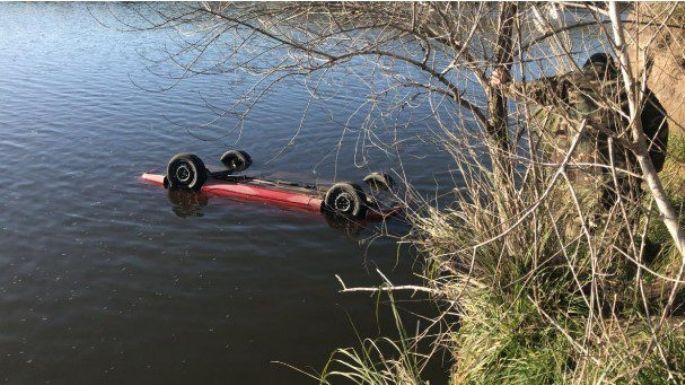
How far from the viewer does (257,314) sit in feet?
25.2

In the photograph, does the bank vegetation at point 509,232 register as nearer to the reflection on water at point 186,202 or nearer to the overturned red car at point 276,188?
the overturned red car at point 276,188

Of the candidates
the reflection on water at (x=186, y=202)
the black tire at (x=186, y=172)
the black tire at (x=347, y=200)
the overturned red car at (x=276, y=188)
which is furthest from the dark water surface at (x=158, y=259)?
the black tire at (x=186, y=172)

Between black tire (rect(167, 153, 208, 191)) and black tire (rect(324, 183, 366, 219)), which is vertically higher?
black tire (rect(167, 153, 208, 191))

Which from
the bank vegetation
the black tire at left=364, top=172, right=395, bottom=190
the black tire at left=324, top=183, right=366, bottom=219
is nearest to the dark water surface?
the black tire at left=324, top=183, right=366, bottom=219

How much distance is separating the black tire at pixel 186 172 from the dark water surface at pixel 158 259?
Answer: 453 mm

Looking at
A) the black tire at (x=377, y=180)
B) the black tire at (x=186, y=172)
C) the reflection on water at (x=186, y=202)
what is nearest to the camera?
the reflection on water at (x=186, y=202)

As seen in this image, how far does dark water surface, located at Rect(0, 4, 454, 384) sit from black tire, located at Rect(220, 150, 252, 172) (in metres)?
0.23

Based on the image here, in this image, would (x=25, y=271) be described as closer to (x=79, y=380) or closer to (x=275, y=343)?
(x=79, y=380)

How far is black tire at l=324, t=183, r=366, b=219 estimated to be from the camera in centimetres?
995

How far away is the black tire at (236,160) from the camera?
12.4 meters

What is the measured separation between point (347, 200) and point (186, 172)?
3237mm

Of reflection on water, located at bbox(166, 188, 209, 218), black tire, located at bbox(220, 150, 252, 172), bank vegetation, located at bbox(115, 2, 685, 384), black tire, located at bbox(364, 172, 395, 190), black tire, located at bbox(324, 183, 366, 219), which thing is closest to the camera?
bank vegetation, located at bbox(115, 2, 685, 384)

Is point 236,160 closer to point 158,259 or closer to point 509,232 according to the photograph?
point 158,259

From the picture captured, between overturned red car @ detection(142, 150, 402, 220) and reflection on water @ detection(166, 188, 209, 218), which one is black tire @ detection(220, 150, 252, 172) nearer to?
overturned red car @ detection(142, 150, 402, 220)
